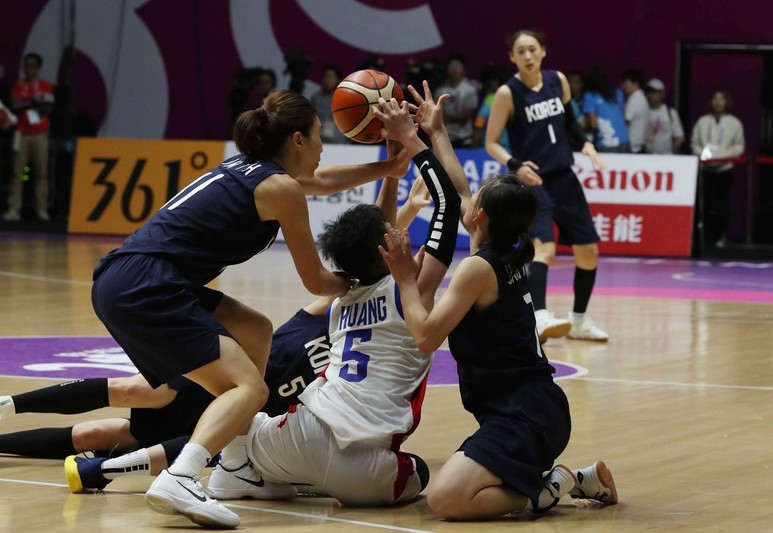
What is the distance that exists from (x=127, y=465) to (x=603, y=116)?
12414 millimetres

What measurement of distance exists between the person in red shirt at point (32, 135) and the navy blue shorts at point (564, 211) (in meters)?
10.6

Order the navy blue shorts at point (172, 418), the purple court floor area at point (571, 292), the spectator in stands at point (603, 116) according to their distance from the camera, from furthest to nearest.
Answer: the spectator in stands at point (603, 116) < the purple court floor area at point (571, 292) < the navy blue shorts at point (172, 418)

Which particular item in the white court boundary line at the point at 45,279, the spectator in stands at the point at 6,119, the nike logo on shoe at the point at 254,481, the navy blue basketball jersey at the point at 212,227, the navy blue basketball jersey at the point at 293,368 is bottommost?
the nike logo on shoe at the point at 254,481

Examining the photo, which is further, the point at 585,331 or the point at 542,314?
the point at 585,331

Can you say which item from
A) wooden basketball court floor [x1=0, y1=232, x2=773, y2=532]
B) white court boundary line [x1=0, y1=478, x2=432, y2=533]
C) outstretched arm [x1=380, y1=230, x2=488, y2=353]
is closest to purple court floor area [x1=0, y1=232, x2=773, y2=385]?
wooden basketball court floor [x1=0, y1=232, x2=773, y2=532]

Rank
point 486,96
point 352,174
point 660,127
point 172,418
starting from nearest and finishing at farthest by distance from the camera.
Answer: point 172,418
point 352,174
point 660,127
point 486,96

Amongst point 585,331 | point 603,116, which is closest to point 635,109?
point 603,116

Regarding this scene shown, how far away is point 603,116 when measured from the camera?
55.4ft

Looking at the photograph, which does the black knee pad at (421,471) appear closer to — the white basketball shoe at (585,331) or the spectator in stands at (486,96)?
the white basketball shoe at (585,331)

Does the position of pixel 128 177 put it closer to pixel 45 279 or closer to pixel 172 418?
pixel 45 279

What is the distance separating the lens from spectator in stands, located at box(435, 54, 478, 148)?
17750 mm

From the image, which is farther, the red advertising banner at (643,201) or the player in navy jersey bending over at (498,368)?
the red advertising banner at (643,201)

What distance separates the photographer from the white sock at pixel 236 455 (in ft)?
17.3

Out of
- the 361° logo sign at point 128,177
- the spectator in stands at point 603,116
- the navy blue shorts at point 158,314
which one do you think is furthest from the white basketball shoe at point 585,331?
the 361° logo sign at point 128,177
